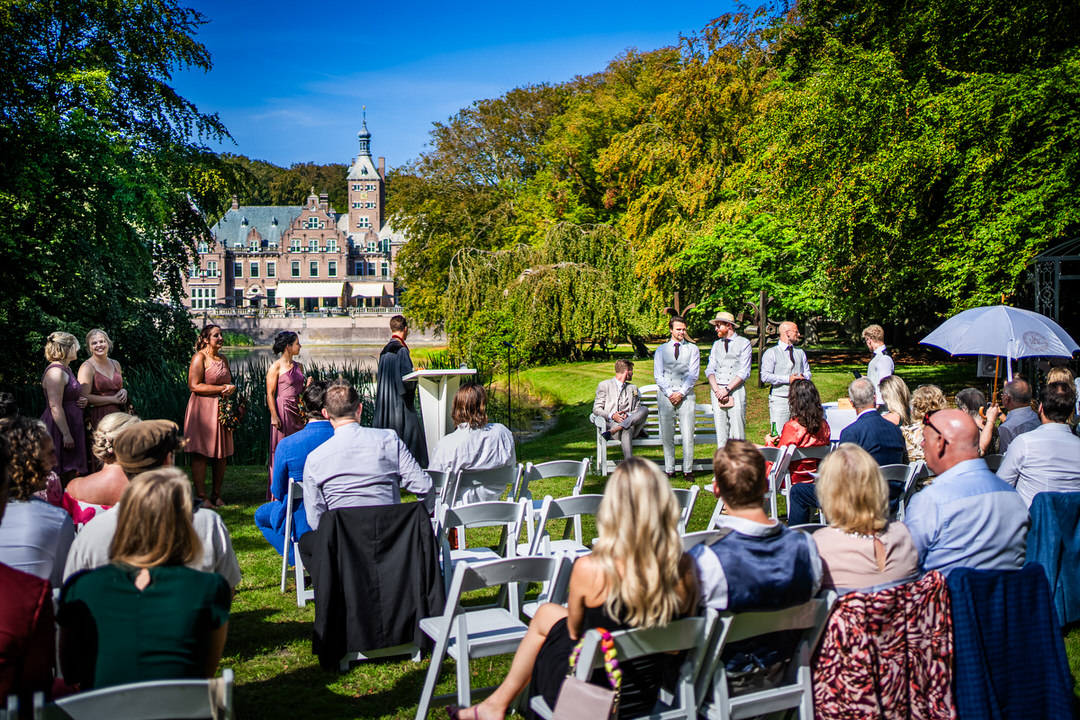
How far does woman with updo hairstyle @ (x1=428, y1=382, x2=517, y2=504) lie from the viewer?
5438 millimetres

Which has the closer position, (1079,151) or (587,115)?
(1079,151)

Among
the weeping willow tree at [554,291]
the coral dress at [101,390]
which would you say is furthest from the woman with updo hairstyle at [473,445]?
the weeping willow tree at [554,291]

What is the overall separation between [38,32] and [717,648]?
48.0 ft

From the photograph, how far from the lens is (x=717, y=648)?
2855 millimetres

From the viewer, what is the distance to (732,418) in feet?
30.3

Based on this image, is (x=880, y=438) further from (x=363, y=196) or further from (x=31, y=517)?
(x=363, y=196)

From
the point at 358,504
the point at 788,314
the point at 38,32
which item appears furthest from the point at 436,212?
the point at 358,504

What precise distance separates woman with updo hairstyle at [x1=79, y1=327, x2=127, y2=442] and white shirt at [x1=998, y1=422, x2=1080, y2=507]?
7027 millimetres

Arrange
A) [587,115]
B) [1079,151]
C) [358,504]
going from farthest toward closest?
[587,115], [1079,151], [358,504]

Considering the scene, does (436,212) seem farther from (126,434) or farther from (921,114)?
(126,434)

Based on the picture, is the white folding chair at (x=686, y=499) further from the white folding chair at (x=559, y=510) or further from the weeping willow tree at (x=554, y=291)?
the weeping willow tree at (x=554, y=291)

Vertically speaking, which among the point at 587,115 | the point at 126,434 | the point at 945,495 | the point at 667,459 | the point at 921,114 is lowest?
the point at 667,459

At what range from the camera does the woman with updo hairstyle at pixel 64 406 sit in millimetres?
6789

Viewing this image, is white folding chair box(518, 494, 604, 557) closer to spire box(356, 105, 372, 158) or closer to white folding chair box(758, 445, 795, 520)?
white folding chair box(758, 445, 795, 520)
